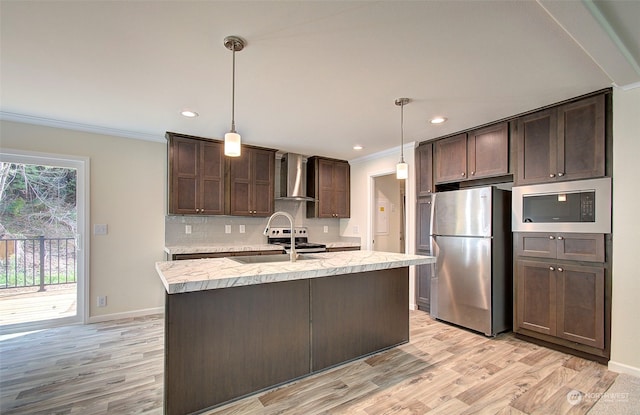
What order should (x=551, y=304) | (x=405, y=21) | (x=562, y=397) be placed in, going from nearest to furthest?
(x=405, y=21) → (x=562, y=397) → (x=551, y=304)

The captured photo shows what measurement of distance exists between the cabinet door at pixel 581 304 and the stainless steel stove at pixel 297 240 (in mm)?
2814

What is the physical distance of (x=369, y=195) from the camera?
4.95 m

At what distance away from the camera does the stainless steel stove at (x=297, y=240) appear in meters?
4.41

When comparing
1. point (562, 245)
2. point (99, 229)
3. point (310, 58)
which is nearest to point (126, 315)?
point (99, 229)

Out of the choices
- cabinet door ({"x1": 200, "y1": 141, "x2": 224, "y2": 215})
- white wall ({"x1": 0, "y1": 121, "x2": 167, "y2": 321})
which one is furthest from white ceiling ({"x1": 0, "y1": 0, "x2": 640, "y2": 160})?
cabinet door ({"x1": 200, "y1": 141, "x2": 224, "y2": 215})

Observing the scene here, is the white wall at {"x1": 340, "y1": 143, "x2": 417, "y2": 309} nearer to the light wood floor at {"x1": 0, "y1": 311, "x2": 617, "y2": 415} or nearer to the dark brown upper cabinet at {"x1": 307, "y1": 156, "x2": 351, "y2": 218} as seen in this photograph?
the dark brown upper cabinet at {"x1": 307, "y1": 156, "x2": 351, "y2": 218}

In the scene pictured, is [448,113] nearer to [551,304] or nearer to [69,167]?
[551,304]

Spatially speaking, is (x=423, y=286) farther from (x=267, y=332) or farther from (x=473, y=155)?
(x=267, y=332)

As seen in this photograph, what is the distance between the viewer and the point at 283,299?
2.12 metres

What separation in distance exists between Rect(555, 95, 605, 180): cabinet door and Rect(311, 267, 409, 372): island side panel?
171cm

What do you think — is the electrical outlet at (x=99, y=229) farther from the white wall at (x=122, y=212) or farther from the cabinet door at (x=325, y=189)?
the cabinet door at (x=325, y=189)

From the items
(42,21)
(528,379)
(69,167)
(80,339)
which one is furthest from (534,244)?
(69,167)

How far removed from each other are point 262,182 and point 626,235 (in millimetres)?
3859

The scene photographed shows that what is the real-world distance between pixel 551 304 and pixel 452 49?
2.47 meters
